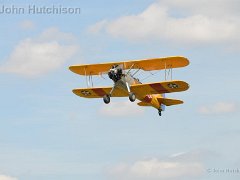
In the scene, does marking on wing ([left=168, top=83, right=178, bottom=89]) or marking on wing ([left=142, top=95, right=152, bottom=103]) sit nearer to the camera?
marking on wing ([left=168, top=83, right=178, bottom=89])

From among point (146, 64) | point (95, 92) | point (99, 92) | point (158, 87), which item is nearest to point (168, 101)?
point (146, 64)

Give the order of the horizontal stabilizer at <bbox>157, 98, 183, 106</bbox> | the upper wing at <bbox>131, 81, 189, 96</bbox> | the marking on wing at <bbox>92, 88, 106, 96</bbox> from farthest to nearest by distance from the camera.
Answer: the horizontal stabilizer at <bbox>157, 98, 183, 106</bbox>, the marking on wing at <bbox>92, 88, 106, 96</bbox>, the upper wing at <bbox>131, 81, 189, 96</bbox>

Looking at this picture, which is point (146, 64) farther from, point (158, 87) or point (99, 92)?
point (99, 92)

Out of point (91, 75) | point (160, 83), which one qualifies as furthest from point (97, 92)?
point (160, 83)

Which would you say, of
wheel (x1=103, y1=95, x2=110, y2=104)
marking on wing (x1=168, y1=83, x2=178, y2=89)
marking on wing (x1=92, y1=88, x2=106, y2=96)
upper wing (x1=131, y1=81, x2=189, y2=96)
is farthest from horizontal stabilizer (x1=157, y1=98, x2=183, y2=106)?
wheel (x1=103, y1=95, x2=110, y2=104)

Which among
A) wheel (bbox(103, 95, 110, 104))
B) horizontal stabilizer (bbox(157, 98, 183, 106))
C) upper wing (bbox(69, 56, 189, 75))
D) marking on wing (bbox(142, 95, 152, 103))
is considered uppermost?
upper wing (bbox(69, 56, 189, 75))

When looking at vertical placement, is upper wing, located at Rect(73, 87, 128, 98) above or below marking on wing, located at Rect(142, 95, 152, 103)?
above

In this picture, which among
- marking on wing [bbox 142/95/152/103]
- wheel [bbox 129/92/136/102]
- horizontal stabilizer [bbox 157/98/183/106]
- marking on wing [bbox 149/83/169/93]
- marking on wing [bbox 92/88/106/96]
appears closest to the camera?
wheel [bbox 129/92/136/102]

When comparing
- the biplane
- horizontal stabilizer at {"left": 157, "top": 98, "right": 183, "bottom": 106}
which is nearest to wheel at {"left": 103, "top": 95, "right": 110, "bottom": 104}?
the biplane

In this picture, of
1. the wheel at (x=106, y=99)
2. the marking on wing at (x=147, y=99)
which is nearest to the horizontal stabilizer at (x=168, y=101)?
the marking on wing at (x=147, y=99)

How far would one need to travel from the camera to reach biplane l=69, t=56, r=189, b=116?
44.2 metres

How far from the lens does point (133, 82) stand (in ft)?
149

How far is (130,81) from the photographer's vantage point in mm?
45031

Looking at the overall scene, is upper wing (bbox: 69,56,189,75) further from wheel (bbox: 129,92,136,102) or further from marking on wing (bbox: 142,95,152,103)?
marking on wing (bbox: 142,95,152,103)
